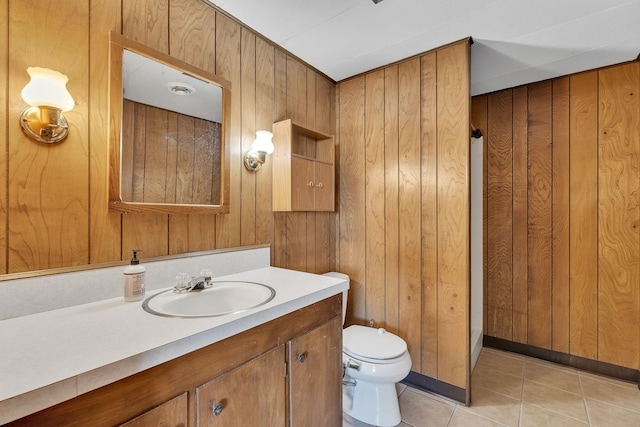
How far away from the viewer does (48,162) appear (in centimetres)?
100

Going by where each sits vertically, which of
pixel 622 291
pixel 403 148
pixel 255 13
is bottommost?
pixel 622 291

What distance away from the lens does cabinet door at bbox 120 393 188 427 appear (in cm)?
71

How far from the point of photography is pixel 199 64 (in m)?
1.45

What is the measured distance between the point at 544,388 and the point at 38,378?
268 centimetres

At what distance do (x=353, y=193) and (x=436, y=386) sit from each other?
4.74 ft

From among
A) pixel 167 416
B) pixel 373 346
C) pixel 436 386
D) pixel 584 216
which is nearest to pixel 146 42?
pixel 167 416

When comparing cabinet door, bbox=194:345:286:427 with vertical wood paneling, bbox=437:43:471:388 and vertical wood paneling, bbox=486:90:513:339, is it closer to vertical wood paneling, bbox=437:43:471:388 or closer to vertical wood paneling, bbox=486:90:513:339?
vertical wood paneling, bbox=437:43:471:388

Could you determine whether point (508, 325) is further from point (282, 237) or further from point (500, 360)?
point (282, 237)

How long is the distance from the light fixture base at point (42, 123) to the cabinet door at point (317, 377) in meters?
1.12

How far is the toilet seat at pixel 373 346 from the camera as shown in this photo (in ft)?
5.22

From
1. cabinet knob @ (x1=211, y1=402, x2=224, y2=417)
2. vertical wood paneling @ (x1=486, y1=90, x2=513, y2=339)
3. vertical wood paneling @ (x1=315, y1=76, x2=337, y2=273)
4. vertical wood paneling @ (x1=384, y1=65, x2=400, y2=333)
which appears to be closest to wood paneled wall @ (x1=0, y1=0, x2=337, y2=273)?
vertical wood paneling @ (x1=315, y1=76, x2=337, y2=273)

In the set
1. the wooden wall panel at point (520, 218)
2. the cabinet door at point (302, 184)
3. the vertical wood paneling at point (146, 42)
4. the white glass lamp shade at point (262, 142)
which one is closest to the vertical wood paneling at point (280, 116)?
the cabinet door at point (302, 184)

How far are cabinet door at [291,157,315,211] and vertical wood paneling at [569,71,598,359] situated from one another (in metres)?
2.04

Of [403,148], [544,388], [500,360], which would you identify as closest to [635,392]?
[544,388]
